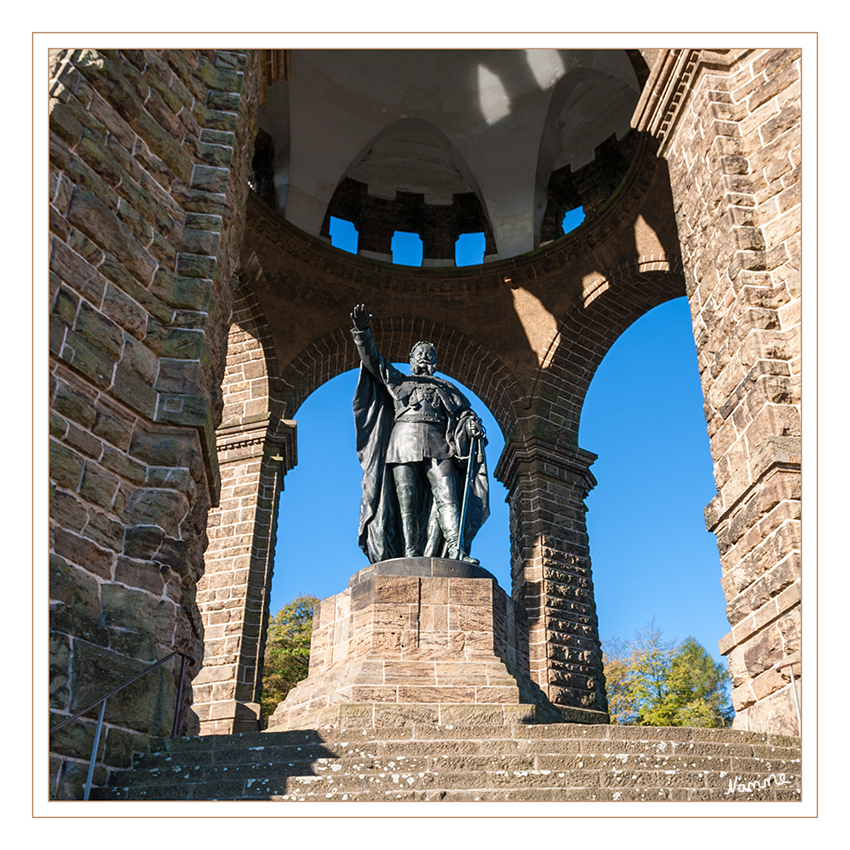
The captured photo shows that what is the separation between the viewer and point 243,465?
13.1 meters

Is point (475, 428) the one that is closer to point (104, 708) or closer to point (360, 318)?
point (360, 318)

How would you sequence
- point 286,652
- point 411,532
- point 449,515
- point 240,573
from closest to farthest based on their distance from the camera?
1. point 449,515
2. point 411,532
3. point 240,573
4. point 286,652

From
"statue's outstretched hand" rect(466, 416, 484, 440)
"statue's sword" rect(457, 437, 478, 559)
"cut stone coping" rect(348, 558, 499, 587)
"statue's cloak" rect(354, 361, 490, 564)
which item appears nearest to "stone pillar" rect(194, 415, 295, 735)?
"statue's cloak" rect(354, 361, 490, 564)

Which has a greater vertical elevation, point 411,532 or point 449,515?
point 449,515

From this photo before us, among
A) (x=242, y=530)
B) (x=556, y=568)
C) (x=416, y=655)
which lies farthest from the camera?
(x=556, y=568)

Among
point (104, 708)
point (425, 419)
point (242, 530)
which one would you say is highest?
point (425, 419)

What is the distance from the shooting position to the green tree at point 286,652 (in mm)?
23547

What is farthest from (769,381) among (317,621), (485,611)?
(317,621)

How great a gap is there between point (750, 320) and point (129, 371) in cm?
456

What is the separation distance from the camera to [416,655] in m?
6.62

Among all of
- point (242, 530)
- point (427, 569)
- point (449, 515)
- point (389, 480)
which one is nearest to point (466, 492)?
point (449, 515)

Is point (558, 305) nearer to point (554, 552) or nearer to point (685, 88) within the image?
point (554, 552)
